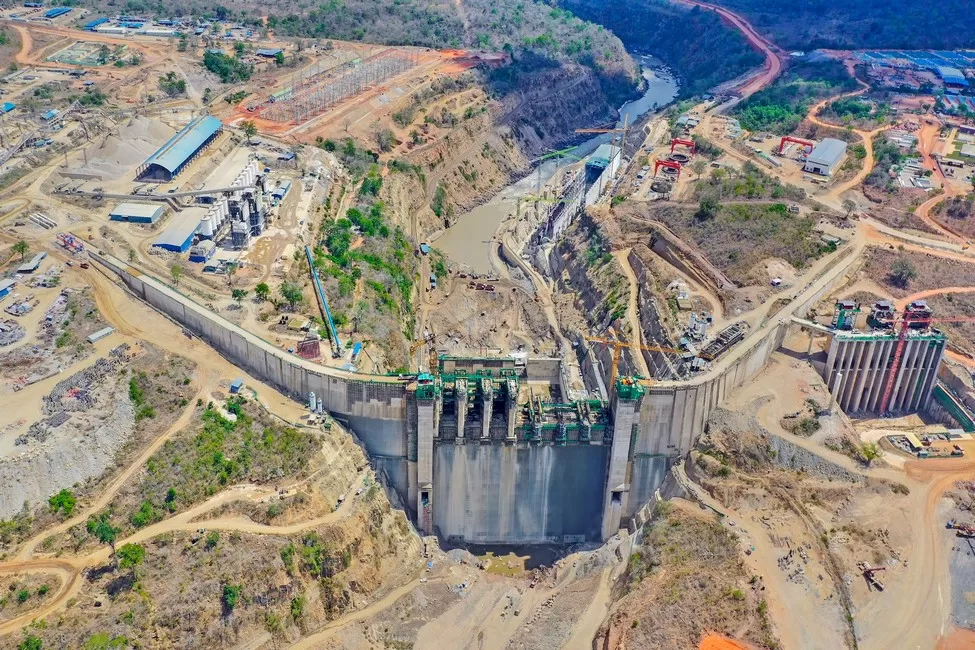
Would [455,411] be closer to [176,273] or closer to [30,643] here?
[176,273]

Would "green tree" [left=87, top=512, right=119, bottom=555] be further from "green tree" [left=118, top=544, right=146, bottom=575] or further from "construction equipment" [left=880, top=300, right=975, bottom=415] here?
"construction equipment" [left=880, top=300, right=975, bottom=415]

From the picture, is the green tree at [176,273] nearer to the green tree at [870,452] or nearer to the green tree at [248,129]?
the green tree at [248,129]

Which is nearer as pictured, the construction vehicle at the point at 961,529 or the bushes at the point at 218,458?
the bushes at the point at 218,458

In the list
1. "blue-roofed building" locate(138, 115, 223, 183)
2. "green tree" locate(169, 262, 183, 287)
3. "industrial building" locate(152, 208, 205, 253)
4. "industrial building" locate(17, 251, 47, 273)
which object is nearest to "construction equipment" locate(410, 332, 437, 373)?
"green tree" locate(169, 262, 183, 287)

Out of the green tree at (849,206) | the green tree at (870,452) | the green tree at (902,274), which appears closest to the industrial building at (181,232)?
the green tree at (870,452)

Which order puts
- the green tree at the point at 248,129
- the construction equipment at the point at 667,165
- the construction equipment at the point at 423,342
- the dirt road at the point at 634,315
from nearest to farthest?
the dirt road at the point at 634,315
the construction equipment at the point at 423,342
the green tree at the point at 248,129
the construction equipment at the point at 667,165

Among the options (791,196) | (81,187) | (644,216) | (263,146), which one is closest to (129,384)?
(81,187)
